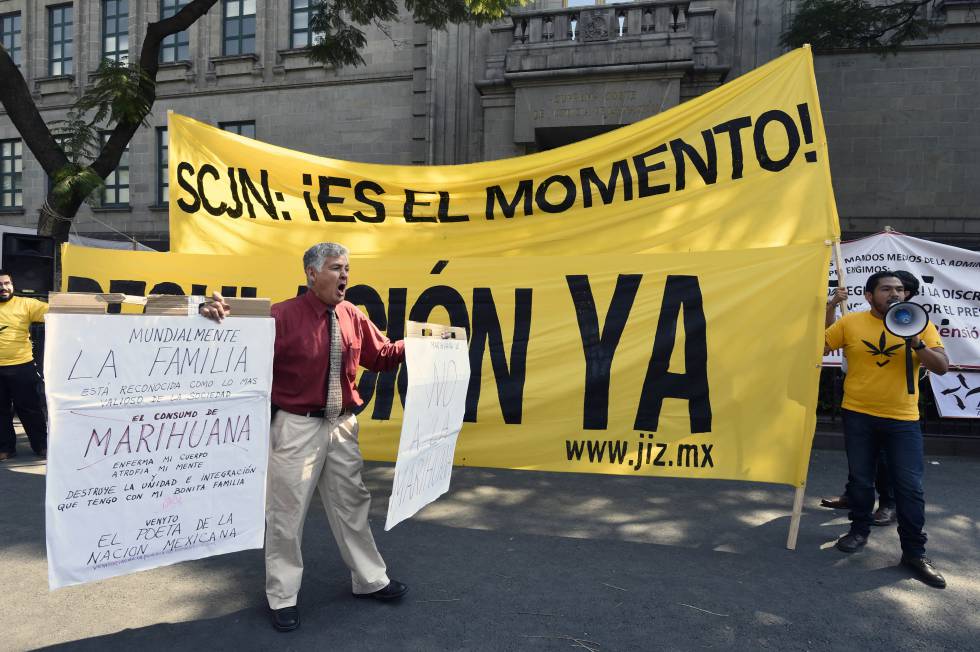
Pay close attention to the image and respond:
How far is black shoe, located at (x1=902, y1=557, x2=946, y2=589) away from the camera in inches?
159

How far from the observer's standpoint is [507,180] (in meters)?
5.12

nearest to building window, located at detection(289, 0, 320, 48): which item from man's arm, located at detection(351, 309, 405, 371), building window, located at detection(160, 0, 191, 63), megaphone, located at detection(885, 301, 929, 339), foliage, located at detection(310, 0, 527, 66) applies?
A: building window, located at detection(160, 0, 191, 63)

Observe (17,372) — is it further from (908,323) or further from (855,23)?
(855,23)

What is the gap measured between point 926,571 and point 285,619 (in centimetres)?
381

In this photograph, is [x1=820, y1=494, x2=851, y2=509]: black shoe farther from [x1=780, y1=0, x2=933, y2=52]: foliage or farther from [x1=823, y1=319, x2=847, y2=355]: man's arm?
[x1=780, y1=0, x2=933, y2=52]: foliage

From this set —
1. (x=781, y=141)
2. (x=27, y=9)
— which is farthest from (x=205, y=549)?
(x=27, y=9)

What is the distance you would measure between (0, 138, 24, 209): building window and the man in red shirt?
20108 millimetres

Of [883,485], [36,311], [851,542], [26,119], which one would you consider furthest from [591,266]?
[26,119]

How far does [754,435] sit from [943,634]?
1398 millimetres

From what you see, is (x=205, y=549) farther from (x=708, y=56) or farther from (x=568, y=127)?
(x=708, y=56)

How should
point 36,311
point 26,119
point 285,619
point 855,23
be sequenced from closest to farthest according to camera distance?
1. point 285,619
2. point 36,311
3. point 26,119
4. point 855,23

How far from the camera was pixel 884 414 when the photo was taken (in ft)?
14.2

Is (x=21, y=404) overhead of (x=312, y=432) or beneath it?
beneath

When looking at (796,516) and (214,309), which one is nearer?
(214,309)
